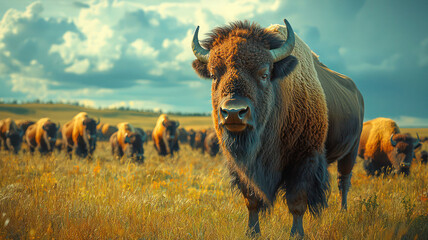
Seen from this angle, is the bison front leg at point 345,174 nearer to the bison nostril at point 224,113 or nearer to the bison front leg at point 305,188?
the bison front leg at point 305,188

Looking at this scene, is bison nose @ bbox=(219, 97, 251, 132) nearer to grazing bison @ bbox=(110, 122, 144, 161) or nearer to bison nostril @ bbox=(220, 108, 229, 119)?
bison nostril @ bbox=(220, 108, 229, 119)

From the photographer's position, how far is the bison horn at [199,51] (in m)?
3.56

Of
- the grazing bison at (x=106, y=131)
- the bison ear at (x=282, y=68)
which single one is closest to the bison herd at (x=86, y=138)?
the bison ear at (x=282, y=68)

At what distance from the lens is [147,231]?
3457 millimetres

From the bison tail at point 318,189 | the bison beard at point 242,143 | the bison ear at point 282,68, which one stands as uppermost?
the bison ear at point 282,68

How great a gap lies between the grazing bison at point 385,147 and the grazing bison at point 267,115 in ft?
21.5

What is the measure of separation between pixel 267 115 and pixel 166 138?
14.5 metres

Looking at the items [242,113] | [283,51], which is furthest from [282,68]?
[242,113]

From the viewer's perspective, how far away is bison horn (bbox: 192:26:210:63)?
3.56 m

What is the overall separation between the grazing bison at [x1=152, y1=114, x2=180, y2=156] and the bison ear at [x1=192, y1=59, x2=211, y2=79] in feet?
44.6

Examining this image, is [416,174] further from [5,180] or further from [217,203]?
[5,180]

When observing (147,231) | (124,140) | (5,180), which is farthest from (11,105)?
(147,231)

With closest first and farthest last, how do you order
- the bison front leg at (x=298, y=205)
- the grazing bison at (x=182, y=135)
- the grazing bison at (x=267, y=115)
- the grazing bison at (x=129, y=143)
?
the grazing bison at (x=267, y=115) < the bison front leg at (x=298, y=205) < the grazing bison at (x=129, y=143) < the grazing bison at (x=182, y=135)

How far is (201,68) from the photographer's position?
3.75 meters
